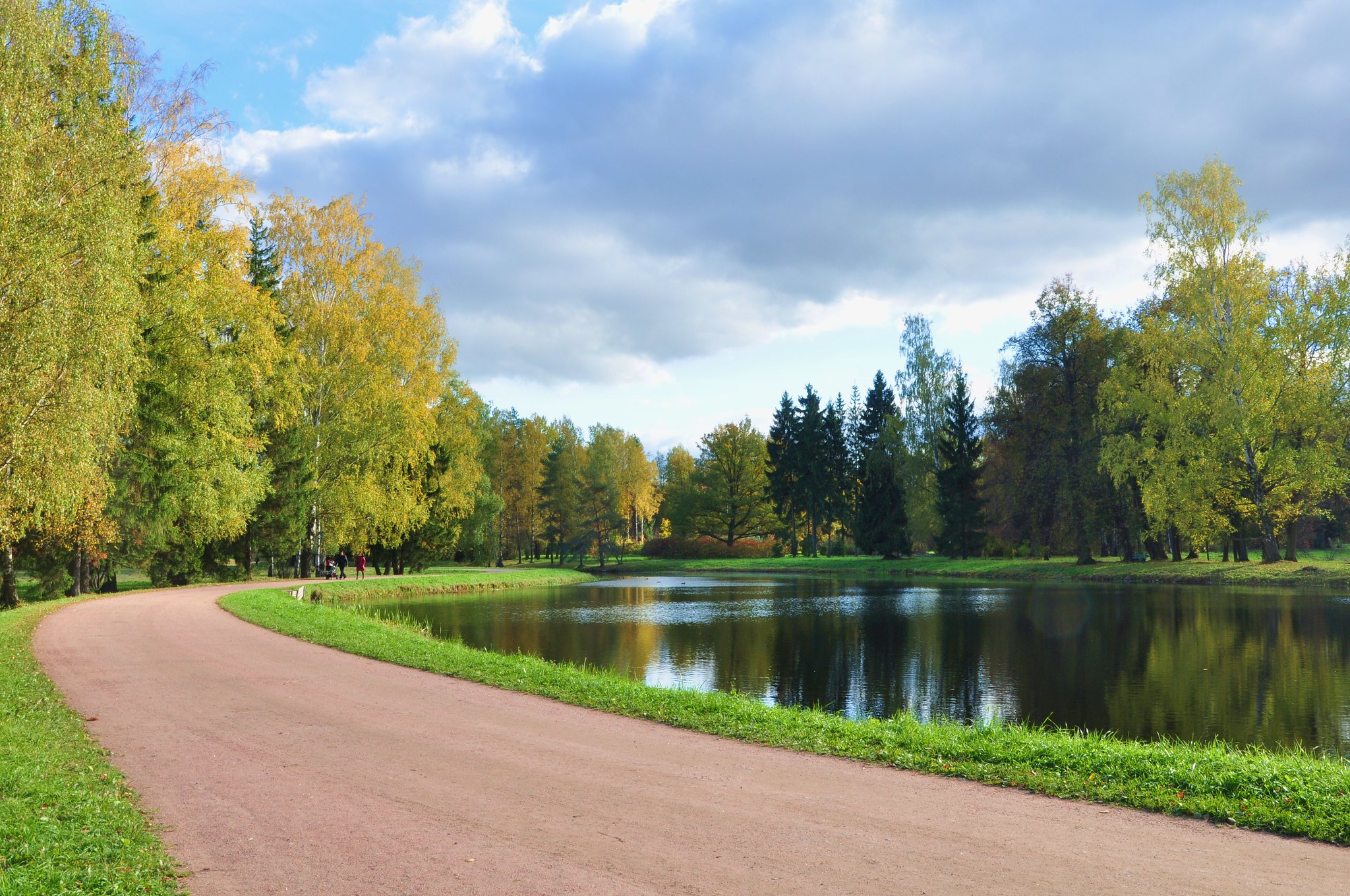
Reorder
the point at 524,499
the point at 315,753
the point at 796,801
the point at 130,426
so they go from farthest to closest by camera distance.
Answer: the point at 524,499 → the point at 130,426 → the point at 315,753 → the point at 796,801

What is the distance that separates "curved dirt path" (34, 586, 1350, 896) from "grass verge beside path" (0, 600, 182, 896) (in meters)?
0.23

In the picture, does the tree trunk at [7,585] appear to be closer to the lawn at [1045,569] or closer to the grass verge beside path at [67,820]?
the grass verge beside path at [67,820]

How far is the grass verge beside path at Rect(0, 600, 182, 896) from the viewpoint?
519cm

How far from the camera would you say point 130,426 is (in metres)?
25.7

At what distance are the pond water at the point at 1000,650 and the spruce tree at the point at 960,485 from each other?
21.1 meters

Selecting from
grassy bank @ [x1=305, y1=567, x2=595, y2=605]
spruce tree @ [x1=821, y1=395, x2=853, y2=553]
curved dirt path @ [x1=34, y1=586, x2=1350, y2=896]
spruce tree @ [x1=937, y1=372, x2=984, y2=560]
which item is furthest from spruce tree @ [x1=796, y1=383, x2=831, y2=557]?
curved dirt path @ [x1=34, y1=586, x2=1350, y2=896]

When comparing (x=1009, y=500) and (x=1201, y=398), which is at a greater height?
(x=1201, y=398)

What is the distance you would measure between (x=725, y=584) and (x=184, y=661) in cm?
3795

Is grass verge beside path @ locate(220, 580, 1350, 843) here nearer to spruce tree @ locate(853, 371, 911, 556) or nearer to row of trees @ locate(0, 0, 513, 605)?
row of trees @ locate(0, 0, 513, 605)

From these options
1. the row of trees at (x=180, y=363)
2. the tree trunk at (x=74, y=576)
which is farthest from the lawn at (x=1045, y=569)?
the tree trunk at (x=74, y=576)

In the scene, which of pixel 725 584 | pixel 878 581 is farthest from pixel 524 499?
pixel 878 581

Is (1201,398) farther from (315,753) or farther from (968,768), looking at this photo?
(315,753)

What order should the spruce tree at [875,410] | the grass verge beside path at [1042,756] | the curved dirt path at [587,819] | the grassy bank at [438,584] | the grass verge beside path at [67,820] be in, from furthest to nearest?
1. the spruce tree at [875,410]
2. the grassy bank at [438,584]
3. the grass verge beside path at [1042,756]
4. the curved dirt path at [587,819]
5. the grass verge beside path at [67,820]

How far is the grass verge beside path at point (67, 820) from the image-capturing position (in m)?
5.19
